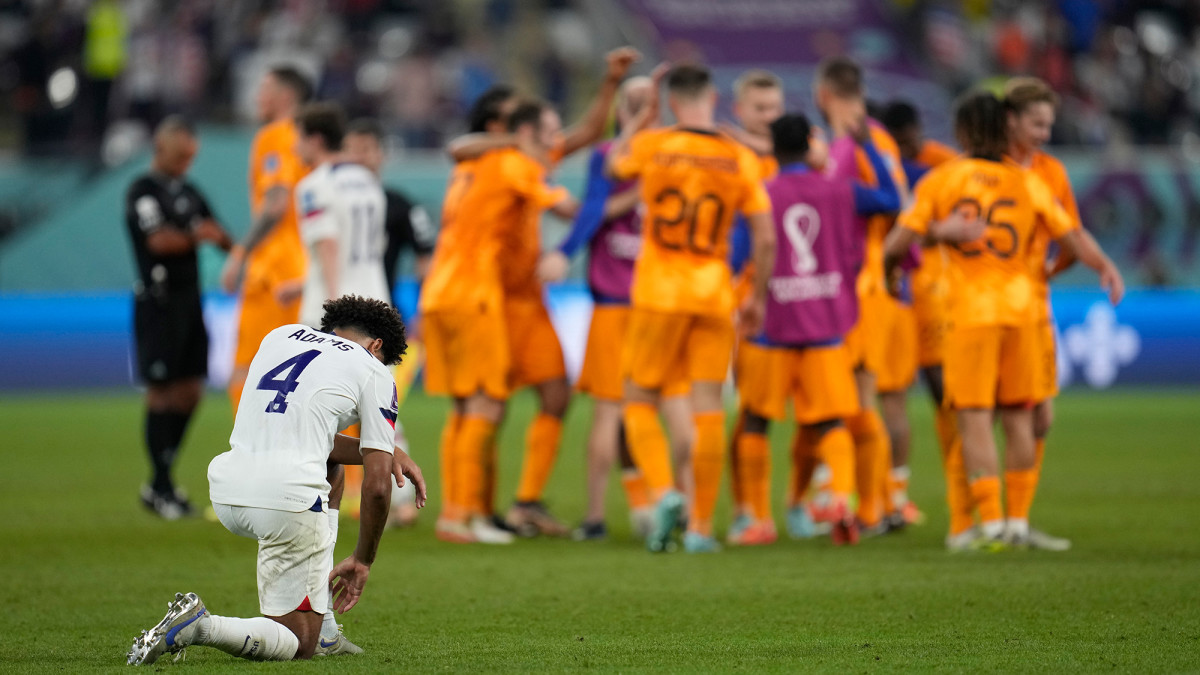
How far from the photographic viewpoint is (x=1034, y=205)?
7586 mm

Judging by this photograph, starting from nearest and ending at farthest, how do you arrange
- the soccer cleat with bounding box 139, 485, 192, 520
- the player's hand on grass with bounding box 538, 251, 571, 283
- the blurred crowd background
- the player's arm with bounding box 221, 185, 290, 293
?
the player's hand on grass with bounding box 538, 251, 571, 283 → the player's arm with bounding box 221, 185, 290, 293 → the soccer cleat with bounding box 139, 485, 192, 520 → the blurred crowd background

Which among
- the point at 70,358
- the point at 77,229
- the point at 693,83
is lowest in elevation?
the point at 70,358

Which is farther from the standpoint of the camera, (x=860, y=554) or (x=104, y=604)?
(x=860, y=554)

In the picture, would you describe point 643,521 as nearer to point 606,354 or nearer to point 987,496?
point 606,354

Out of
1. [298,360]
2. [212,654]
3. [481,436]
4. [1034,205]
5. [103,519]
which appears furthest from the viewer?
[103,519]

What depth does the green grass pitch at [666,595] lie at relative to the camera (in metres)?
5.02

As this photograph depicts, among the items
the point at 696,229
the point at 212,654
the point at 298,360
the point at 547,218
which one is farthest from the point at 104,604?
the point at 547,218

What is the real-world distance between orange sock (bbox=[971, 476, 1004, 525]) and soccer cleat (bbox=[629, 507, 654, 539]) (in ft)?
5.89

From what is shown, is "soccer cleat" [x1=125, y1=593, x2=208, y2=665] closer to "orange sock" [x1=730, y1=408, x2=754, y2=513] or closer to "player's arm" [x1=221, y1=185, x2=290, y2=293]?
"orange sock" [x1=730, y1=408, x2=754, y2=513]

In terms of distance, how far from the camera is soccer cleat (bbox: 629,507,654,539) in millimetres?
8539

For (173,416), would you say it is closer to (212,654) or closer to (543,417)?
(543,417)

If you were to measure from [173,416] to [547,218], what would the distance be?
30.0 feet

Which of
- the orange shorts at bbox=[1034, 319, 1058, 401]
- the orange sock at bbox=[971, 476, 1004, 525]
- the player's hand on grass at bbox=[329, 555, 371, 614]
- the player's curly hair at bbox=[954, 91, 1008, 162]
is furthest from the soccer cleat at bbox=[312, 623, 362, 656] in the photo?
the player's curly hair at bbox=[954, 91, 1008, 162]

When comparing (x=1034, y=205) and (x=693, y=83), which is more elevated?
(x=693, y=83)
